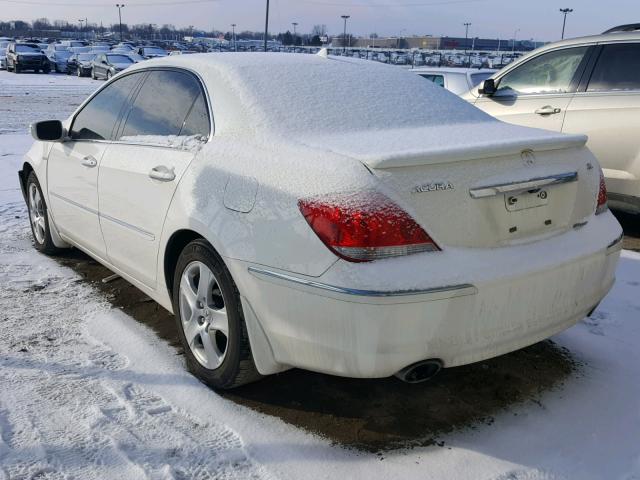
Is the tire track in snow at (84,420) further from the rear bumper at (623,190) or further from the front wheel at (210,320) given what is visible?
the rear bumper at (623,190)

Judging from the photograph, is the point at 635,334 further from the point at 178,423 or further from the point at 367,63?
the point at 178,423

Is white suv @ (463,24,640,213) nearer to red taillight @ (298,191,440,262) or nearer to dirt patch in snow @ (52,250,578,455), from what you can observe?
Answer: dirt patch in snow @ (52,250,578,455)

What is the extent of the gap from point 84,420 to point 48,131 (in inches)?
96.2

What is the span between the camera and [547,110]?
625cm

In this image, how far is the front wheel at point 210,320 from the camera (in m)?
2.85

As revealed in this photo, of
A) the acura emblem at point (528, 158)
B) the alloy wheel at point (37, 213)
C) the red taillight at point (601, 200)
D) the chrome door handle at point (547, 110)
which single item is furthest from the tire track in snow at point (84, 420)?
the chrome door handle at point (547, 110)

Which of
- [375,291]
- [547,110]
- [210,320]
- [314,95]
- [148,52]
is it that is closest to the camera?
[375,291]

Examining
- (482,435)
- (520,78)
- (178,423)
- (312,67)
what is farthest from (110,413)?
(520,78)

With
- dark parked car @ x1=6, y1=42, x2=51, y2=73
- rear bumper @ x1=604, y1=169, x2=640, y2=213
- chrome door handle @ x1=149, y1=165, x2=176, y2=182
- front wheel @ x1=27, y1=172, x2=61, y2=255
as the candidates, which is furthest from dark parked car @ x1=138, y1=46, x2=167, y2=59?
chrome door handle @ x1=149, y1=165, x2=176, y2=182

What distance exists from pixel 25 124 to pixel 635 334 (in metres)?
14.0

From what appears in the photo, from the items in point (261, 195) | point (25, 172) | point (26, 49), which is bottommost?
point (25, 172)

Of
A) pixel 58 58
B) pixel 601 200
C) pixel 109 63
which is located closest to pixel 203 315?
pixel 601 200

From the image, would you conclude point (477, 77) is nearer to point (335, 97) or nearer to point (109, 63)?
point (335, 97)

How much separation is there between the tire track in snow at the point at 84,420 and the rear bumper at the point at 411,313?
1.48 feet
